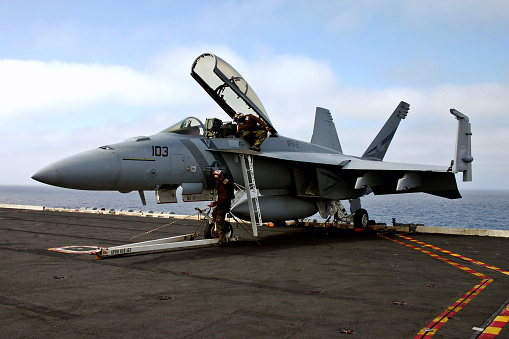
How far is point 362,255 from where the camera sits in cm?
923

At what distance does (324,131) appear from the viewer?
17.4 meters

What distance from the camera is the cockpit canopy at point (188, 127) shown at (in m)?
10.5

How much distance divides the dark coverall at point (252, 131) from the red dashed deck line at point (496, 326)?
7.36m

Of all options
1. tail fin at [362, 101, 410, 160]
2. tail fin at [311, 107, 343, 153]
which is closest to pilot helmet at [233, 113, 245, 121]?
tail fin at [311, 107, 343, 153]

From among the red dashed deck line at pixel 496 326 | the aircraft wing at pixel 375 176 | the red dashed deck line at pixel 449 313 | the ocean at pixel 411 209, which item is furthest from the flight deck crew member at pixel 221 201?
the ocean at pixel 411 209

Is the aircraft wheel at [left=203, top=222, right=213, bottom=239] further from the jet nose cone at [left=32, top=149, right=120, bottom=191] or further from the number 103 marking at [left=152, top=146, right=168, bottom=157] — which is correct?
the jet nose cone at [left=32, top=149, right=120, bottom=191]

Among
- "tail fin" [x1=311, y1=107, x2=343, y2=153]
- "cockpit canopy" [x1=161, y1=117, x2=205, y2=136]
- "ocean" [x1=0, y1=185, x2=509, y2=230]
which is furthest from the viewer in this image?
"ocean" [x1=0, y1=185, x2=509, y2=230]

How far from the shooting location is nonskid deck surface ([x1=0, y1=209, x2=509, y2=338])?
416 cm

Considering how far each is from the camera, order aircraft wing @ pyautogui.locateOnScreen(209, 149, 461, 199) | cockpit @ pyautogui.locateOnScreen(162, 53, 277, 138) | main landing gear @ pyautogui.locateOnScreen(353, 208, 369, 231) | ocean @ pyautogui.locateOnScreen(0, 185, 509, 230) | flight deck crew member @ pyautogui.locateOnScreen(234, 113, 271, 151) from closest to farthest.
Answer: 1. cockpit @ pyautogui.locateOnScreen(162, 53, 277, 138)
2. flight deck crew member @ pyautogui.locateOnScreen(234, 113, 271, 151)
3. aircraft wing @ pyautogui.locateOnScreen(209, 149, 461, 199)
4. main landing gear @ pyautogui.locateOnScreen(353, 208, 369, 231)
5. ocean @ pyautogui.locateOnScreen(0, 185, 509, 230)

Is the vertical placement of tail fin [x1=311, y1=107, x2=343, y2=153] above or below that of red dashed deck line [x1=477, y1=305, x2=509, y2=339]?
above

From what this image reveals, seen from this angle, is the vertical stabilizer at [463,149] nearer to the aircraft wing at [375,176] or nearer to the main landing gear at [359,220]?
the aircraft wing at [375,176]

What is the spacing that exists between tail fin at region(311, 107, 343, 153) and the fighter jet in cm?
194

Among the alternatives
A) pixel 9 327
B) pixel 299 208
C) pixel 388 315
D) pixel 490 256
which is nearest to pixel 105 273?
pixel 9 327

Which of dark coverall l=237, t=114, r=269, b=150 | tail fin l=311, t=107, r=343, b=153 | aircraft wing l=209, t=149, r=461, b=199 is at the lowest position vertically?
aircraft wing l=209, t=149, r=461, b=199
